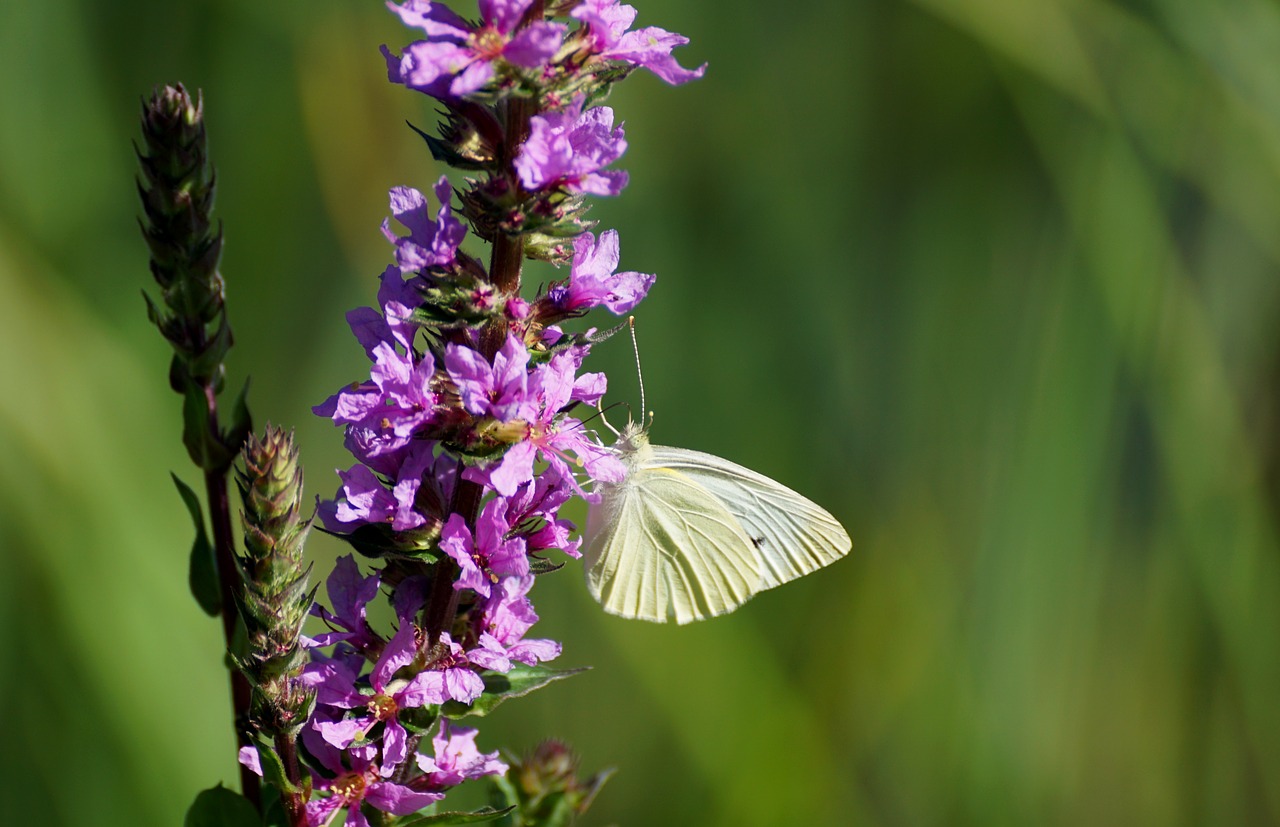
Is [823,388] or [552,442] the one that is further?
[823,388]

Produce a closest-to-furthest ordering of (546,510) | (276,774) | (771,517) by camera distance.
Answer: (276,774)
(546,510)
(771,517)

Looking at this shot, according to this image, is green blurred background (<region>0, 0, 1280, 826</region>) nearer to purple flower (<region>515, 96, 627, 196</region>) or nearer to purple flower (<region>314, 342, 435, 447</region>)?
purple flower (<region>314, 342, 435, 447</region>)

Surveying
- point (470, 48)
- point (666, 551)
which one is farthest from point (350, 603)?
point (666, 551)

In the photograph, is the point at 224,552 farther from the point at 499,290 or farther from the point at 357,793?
the point at 499,290

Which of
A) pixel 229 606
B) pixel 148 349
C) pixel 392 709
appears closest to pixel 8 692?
pixel 148 349

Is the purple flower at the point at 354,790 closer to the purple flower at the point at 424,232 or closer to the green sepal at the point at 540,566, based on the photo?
the green sepal at the point at 540,566

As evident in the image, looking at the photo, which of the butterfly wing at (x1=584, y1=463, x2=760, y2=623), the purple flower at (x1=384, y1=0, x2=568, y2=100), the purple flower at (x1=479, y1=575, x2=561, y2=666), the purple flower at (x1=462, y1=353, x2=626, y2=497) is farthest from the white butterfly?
the purple flower at (x1=384, y1=0, x2=568, y2=100)

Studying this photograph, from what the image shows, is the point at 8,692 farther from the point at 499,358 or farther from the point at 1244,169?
the point at 1244,169

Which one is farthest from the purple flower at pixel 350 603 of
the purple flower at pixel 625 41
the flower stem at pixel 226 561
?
the purple flower at pixel 625 41
